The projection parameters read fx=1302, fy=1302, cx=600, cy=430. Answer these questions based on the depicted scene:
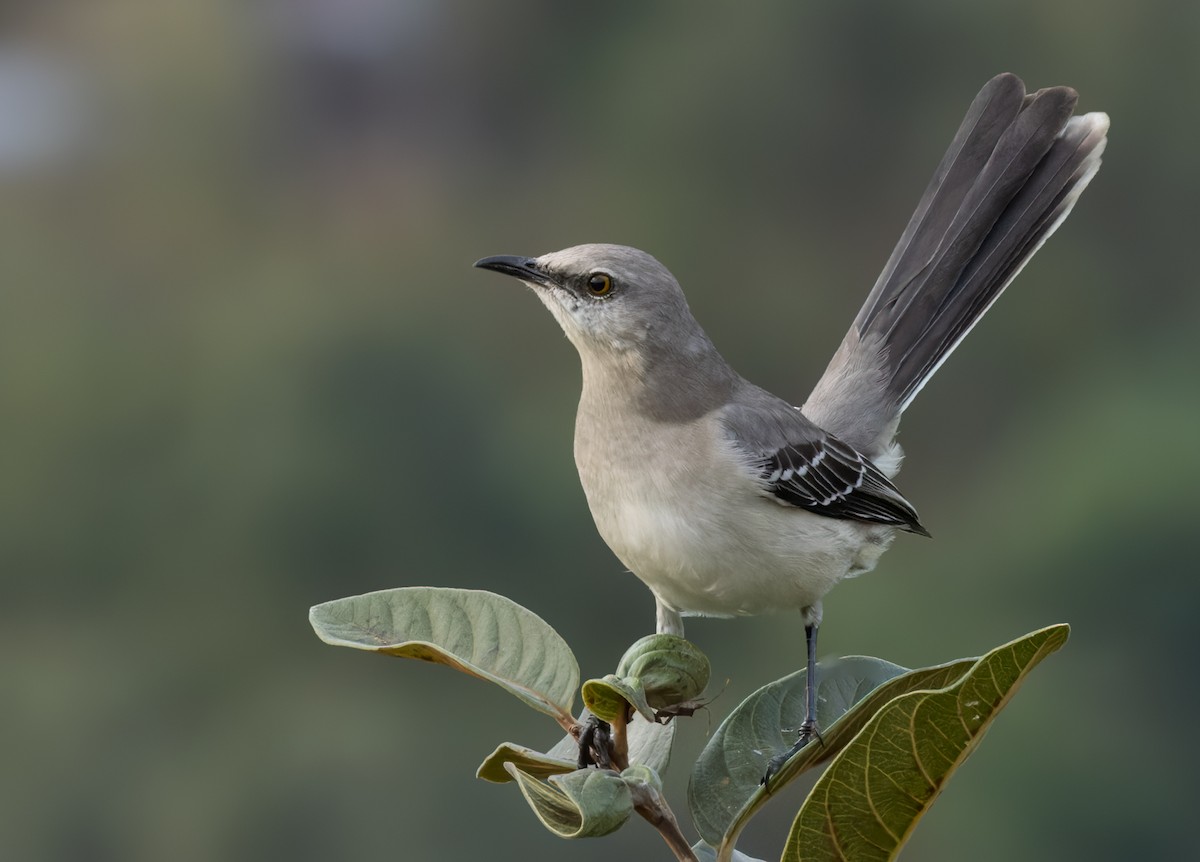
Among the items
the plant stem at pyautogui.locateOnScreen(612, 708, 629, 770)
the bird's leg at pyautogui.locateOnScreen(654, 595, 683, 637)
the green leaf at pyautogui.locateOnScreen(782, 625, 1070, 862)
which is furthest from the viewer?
the bird's leg at pyautogui.locateOnScreen(654, 595, 683, 637)

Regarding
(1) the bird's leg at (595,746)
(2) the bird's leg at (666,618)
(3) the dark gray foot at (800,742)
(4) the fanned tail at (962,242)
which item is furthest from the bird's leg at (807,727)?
(4) the fanned tail at (962,242)

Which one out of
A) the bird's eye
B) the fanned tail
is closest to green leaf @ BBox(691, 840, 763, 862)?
the bird's eye

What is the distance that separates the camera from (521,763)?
2.70 feet

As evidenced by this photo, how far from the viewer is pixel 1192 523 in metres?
7.98

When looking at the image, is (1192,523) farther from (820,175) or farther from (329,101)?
(329,101)

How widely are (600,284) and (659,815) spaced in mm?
607

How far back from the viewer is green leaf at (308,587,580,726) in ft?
2.91

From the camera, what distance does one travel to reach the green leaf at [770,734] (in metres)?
0.87

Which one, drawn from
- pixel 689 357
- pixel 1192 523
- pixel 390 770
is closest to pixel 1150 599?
pixel 1192 523

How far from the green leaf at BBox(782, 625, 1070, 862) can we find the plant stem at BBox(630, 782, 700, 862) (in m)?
0.07

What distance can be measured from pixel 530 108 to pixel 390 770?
15.2 feet

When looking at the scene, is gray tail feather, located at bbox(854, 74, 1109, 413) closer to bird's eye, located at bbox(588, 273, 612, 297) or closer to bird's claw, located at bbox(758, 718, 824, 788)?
bird's eye, located at bbox(588, 273, 612, 297)

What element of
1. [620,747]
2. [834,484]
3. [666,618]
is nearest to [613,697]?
[620,747]

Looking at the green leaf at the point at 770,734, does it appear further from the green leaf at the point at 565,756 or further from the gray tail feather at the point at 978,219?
the gray tail feather at the point at 978,219
